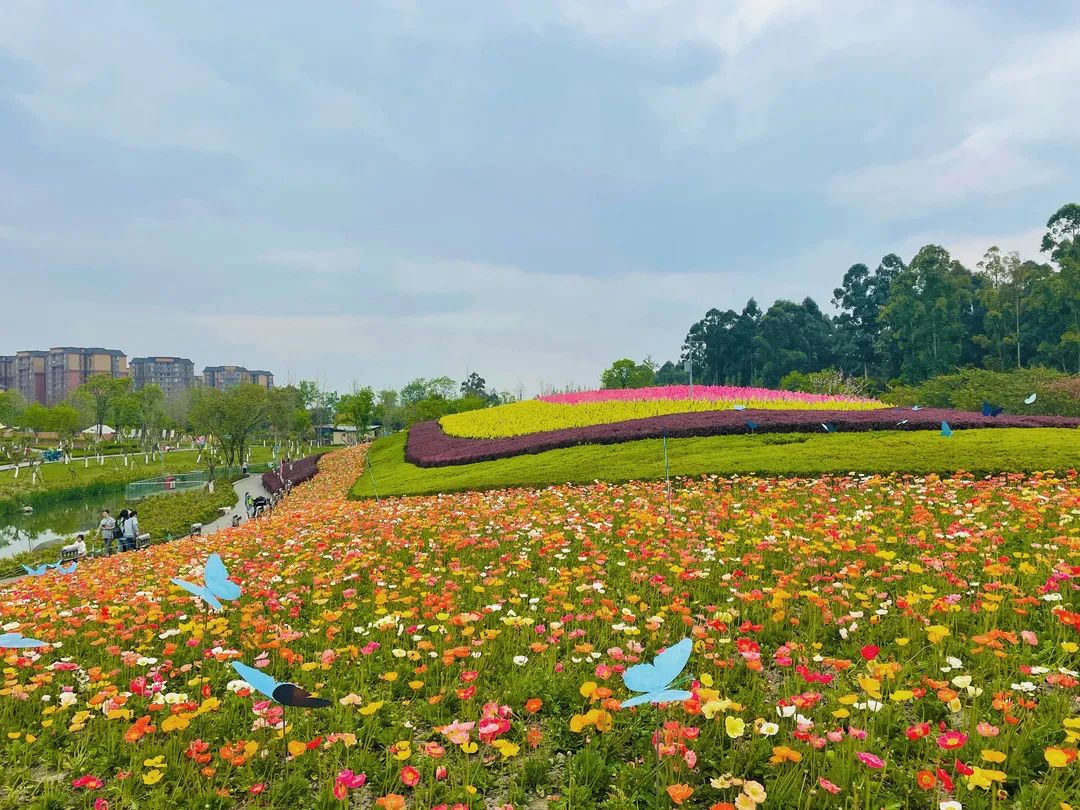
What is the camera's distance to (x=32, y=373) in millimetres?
Result: 147625

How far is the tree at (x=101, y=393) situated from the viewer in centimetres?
5209

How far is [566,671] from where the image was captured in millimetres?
3402

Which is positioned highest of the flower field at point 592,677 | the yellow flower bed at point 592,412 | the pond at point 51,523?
the yellow flower bed at point 592,412

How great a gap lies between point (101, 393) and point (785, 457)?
2306 inches

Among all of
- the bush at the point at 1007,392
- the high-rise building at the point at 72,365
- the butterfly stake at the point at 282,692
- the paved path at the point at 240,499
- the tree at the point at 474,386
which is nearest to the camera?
the butterfly stake at the point at 282,692

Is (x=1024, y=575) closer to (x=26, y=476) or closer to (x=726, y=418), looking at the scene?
(x=726, y=418)

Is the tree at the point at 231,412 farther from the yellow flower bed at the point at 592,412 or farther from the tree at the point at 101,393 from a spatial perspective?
the tree at the point at 101,393

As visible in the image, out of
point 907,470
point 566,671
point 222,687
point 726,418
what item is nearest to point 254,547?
point 222,687

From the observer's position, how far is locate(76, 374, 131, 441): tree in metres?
52.1

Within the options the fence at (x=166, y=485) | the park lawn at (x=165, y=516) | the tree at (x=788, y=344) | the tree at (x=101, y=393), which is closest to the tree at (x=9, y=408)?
the tree at (x=101, y=393)

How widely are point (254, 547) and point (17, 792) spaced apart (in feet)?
17.2

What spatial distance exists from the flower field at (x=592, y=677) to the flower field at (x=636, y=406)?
14.7 meters

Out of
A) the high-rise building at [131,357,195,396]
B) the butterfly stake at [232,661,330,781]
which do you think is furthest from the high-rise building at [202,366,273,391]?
the butterfly stake at [232,661,330,781]

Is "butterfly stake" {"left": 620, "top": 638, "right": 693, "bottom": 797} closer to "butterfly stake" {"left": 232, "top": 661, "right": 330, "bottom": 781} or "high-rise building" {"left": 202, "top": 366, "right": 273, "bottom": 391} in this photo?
"butterfly stake" {"left": 232, "top": 661, "right": 330, "bottom": 781}
